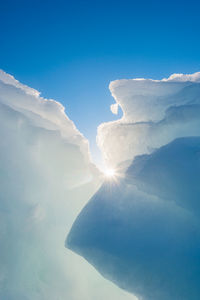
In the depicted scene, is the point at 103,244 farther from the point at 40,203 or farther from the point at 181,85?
the point at 181,85

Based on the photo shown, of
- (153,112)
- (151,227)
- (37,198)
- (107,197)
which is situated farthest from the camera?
(37,198)

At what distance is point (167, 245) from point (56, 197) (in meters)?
5.16

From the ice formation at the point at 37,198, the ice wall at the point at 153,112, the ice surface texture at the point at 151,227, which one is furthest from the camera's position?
the ice formation at the point at 37,198

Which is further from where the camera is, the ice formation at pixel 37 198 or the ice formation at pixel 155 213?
the ice formation at pixel 37 198

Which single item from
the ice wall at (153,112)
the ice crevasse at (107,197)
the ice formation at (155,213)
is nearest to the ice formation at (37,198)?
the ice crevasse at (107,197)

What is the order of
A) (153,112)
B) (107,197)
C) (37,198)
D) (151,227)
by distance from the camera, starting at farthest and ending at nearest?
1. (37,198)
2. (153,112)
3. (107,197)
4. (151,227)

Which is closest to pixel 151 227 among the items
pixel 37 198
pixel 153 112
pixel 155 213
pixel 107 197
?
pixel 155 213

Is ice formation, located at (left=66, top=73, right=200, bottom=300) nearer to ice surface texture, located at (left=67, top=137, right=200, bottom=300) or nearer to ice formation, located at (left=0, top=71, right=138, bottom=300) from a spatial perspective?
ice surface texture, located at (left=67, top=137, right=200, bottom=300)

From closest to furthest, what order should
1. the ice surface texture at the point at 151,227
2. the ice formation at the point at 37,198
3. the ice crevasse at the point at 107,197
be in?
1. the ice surface texture at the point at 151,227
2. the ice crevasse at the point at 107,197
3. the ice formation at the point at 37,198

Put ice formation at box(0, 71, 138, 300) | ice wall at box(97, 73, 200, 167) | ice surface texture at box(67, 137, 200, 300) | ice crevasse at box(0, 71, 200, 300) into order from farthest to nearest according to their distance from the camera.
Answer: ice formation at box(0, 71, 138, 300) < ice wall at box(97, 73, 200, 167) < ice crevasse at box(0, 71, 200, 300) < ice surface texture at box(67, 137, 200, 300)

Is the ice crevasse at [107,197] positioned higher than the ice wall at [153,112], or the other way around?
the ice wall at [153,112]

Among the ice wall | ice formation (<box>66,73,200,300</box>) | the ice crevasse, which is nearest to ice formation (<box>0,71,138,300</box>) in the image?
the ice crevasse

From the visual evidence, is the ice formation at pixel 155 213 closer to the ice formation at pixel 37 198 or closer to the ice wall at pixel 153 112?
the ice wall at pixel 153 112

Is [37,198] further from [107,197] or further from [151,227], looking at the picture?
[151,227]
